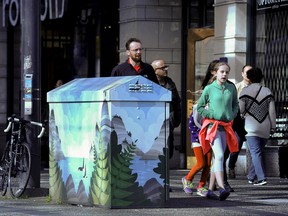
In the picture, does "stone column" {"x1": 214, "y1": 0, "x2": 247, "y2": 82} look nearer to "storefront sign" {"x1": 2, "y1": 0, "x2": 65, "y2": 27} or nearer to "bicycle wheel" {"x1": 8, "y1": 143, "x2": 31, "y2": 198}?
"storefront sign" {"x1": 2, "y1": 0, "x2": 65, "y2": 27}

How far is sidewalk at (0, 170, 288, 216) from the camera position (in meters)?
11.5

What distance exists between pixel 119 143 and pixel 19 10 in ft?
42.9

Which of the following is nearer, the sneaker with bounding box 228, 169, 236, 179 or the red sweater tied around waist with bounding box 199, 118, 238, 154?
→ the red sweater tied around waist with bounding box 199, 118, 238, 154

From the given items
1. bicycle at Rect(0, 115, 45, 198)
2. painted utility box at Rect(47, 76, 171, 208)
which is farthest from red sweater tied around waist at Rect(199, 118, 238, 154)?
bicycle at Rect(0, 115, 45, 198)

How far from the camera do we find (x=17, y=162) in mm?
13719

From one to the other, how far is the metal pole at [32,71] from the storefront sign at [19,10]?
843 centimetres

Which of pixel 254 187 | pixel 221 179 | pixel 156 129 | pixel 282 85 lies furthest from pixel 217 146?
pixel 282 85

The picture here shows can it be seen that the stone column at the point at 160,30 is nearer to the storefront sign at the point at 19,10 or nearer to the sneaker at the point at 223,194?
the storefront sign at the point at 19,10

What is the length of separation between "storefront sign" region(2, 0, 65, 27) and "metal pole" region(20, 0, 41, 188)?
27.7ft

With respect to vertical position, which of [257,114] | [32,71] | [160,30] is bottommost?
[257,114]

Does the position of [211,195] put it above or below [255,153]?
below

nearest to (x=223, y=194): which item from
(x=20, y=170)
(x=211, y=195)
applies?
(x=211, y=195)

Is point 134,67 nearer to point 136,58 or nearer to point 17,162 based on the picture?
point 136,58

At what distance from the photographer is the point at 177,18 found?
2169cm
